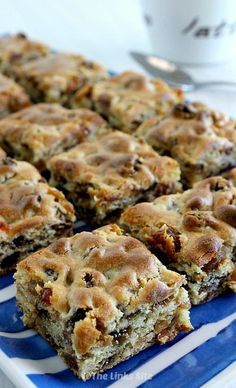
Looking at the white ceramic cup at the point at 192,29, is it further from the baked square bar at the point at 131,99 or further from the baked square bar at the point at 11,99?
the baked square bar at the point at 11,99

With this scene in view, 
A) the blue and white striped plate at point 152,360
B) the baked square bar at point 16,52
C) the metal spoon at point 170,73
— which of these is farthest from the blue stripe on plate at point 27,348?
the metal spoon at point 170,73

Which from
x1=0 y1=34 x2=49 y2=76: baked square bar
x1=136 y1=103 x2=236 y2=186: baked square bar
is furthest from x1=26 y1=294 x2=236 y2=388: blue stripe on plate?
x1=0 y1=34 x2=49 y2=76: baked square bar

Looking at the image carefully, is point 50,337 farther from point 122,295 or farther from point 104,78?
point 104,78

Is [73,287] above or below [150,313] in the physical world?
above

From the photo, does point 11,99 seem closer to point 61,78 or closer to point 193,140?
point 61,78

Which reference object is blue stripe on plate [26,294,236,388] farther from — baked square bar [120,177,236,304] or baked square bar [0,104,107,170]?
baked square bar [0,104,107,170]

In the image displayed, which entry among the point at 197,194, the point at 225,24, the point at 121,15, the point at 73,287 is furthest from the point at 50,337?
the point at 121,15
